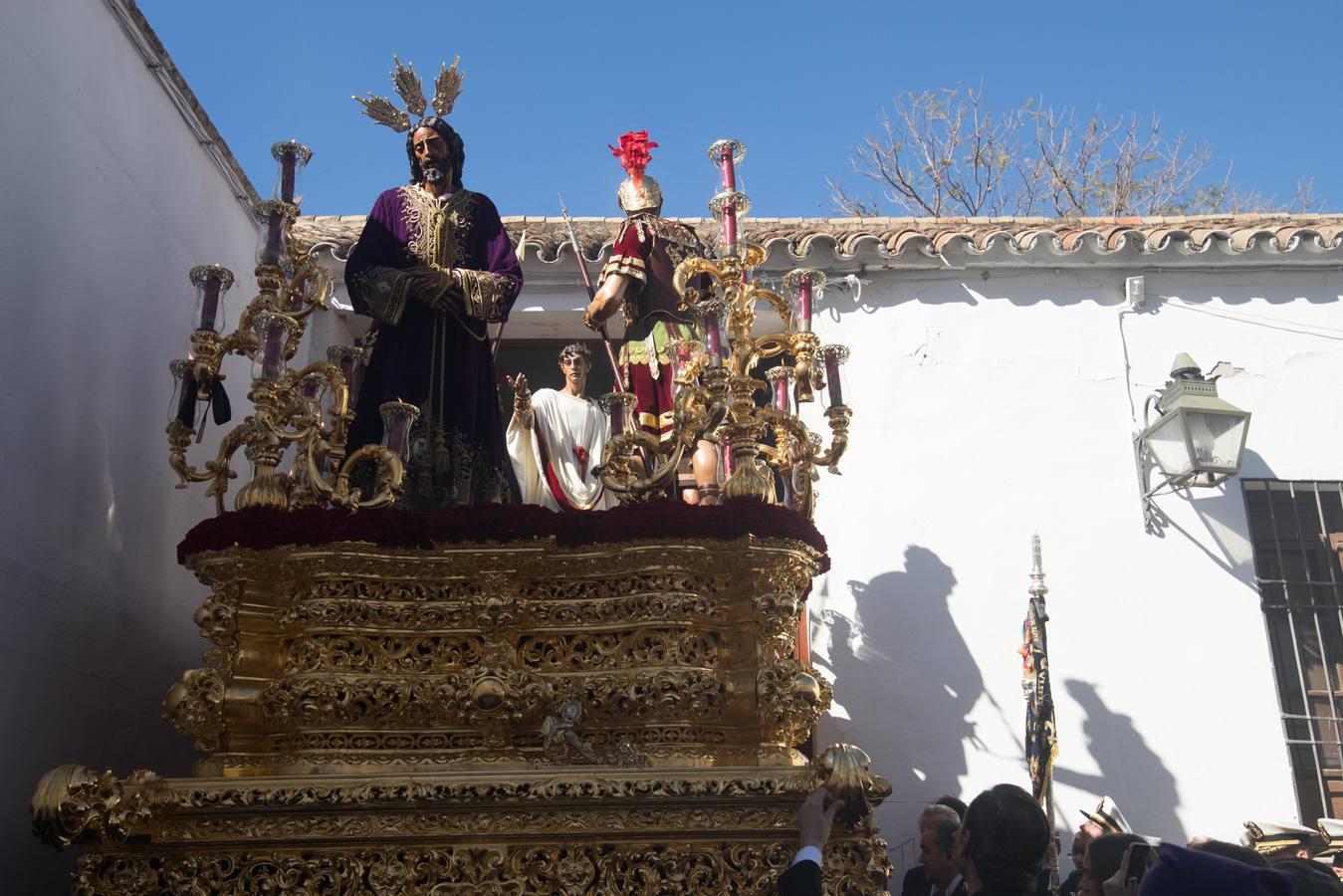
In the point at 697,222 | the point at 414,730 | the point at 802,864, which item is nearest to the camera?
the point at 802,864

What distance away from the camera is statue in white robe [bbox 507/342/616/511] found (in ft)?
19.1

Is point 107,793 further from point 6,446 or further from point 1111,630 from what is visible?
point 1111,630

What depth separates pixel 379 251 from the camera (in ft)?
19.2

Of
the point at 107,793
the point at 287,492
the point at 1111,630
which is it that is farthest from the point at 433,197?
the point at 1111,630

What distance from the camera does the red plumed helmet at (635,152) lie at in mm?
6281

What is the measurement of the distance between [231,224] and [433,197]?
2.01 meters

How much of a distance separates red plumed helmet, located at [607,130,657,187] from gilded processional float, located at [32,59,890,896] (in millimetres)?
1002

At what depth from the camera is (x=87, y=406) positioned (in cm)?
569

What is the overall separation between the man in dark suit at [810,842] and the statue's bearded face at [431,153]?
349 centimetres

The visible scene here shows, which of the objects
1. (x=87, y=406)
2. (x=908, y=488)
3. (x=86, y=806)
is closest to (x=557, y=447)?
(x=87, y=406)

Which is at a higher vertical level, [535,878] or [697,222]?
[697,222]

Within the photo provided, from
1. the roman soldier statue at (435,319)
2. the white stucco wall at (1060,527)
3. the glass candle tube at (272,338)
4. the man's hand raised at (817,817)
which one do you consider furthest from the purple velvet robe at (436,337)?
the man's hand raised at (817,817)

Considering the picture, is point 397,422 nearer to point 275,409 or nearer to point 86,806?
Result: point 275,409

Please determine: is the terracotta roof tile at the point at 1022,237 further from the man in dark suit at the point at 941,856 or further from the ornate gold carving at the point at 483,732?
the man in dark suit at the point at 941,856
